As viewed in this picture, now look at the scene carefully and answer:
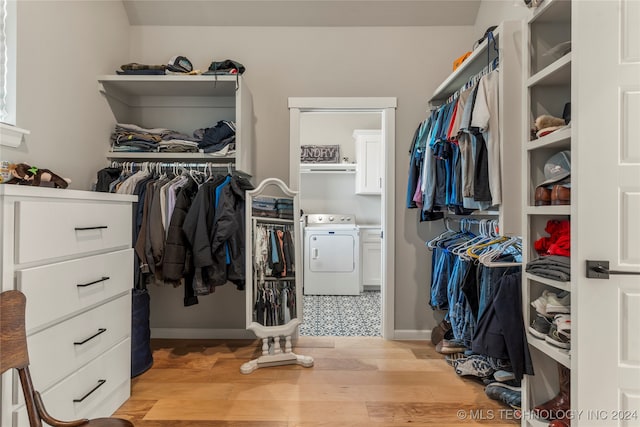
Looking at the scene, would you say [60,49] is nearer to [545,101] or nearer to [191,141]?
[191,141]

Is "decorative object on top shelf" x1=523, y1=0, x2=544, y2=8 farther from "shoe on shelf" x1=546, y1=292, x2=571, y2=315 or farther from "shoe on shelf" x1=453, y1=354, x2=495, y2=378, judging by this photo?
"shoe on shelf" x1=453, y1=354, x2=495, y2=378

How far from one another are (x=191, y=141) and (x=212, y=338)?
1.60 m

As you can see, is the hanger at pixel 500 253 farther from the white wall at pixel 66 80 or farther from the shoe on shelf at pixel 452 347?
the white wall at pixel 66 80

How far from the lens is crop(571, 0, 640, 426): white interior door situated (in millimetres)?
1303

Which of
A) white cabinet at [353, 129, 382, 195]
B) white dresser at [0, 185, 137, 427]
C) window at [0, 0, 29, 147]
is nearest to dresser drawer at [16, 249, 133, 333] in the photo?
white dresser at [0, 185, 137, 427]

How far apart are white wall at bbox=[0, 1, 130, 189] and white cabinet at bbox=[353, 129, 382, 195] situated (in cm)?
295

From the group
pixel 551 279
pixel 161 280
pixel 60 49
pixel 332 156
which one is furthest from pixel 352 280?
pixel 60 49

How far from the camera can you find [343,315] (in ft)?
11.9

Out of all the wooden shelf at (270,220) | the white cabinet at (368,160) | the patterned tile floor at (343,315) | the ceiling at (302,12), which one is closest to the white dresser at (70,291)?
the wooden shelf at (270,220)

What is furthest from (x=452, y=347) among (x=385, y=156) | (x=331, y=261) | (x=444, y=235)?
(x=331, y=261)

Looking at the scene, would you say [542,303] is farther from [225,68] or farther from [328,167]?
[328,167]

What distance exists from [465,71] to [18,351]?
2.60 m

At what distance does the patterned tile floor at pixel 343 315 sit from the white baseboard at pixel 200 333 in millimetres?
508

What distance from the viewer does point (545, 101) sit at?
5.47 ft
